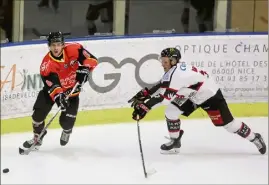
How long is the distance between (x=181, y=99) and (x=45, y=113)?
0.70m

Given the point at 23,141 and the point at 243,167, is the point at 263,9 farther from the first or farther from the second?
the point at 23,141

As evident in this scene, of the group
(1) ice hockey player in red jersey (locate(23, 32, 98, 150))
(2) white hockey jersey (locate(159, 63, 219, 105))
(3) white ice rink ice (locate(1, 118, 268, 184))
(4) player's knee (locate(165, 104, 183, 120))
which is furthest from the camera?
(4) player's knee (locate(165, 104, 183, 120))

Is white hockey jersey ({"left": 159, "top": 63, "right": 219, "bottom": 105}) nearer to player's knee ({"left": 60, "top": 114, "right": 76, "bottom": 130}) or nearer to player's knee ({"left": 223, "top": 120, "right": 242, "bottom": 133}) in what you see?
player's knee ({"left": 223, "top": 120, "right": 242, "bottom": 133})

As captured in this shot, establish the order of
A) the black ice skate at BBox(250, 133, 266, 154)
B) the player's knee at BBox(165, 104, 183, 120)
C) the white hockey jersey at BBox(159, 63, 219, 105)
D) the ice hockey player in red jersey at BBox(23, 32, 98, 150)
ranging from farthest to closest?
the black ice skate at BBox(250, 133, 266, 154)
the player's knee at BBox(165, 104, 183, 120)
the white hockey jersey at BBox(159, 63, 219, 105)
the ice hockey player in red jersey at BBox(23, 32, 98, 150)

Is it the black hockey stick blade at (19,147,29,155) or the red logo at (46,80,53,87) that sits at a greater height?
the red logo at (46,80,53,87)

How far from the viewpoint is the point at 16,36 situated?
9.42 feet

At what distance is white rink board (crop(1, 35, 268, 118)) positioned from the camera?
277cm

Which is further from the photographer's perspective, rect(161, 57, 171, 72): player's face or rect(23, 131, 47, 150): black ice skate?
rect(161, 57, 171, 72): player's face

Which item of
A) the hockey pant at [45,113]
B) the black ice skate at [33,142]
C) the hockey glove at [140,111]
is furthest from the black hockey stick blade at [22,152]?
the hockey glove at [140,111]

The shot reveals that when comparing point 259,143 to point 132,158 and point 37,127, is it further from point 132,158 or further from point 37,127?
point 37,127

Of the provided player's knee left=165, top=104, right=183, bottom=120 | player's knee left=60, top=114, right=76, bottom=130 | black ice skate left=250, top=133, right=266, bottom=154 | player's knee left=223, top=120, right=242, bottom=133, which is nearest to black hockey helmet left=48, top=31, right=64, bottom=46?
player's knee left=60, top=114, right=76, bottom=130

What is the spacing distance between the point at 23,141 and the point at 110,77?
2.59ft

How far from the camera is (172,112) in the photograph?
9.91 ft

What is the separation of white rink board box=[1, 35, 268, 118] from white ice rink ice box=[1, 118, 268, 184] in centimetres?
20
